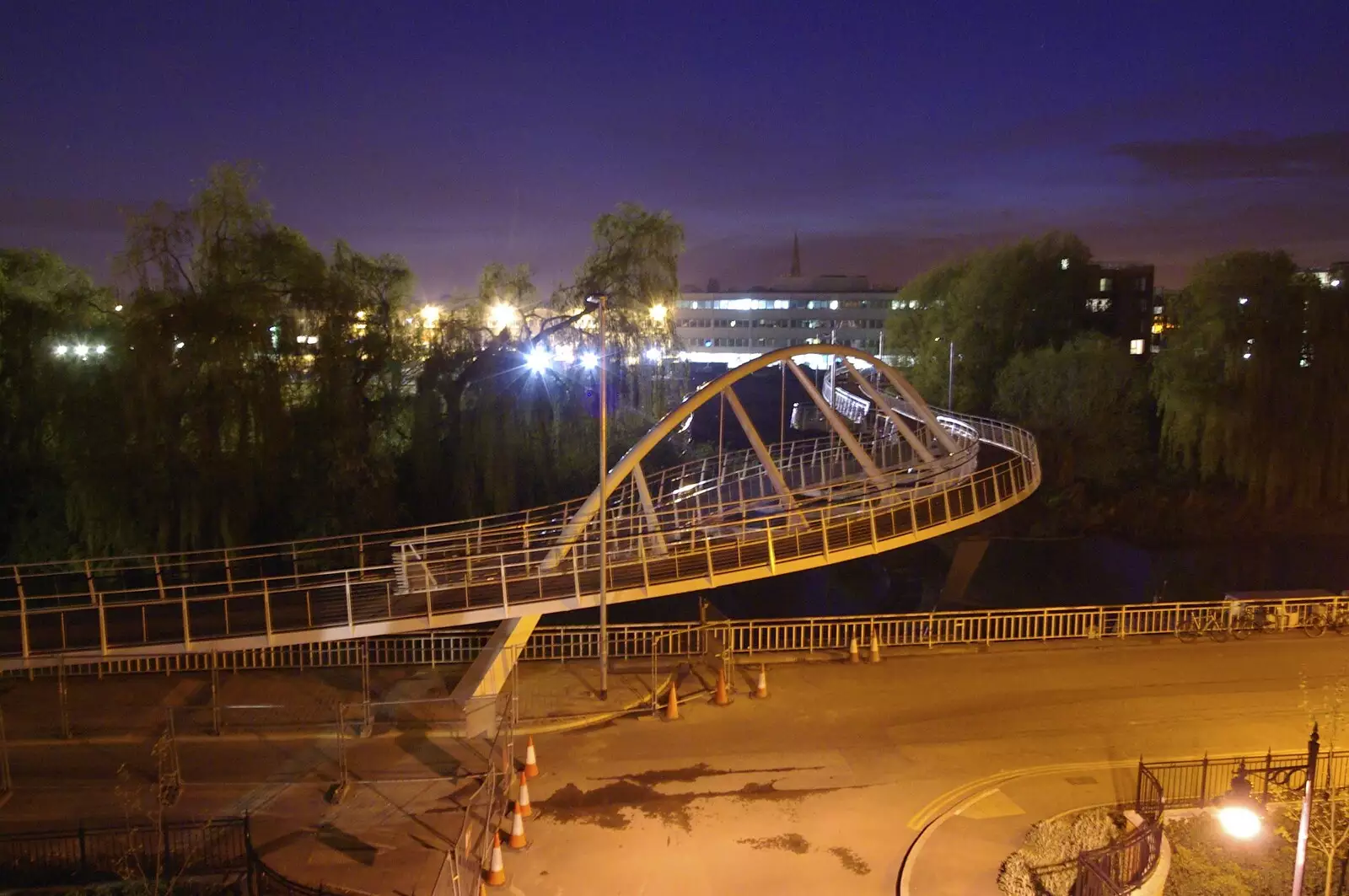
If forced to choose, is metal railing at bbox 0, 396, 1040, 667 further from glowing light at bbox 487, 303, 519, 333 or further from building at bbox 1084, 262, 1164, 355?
building at bbox 1084, 262, 1164, 355

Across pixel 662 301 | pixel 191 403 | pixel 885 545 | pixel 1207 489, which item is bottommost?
pixel 1207 489

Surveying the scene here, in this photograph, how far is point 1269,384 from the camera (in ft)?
138

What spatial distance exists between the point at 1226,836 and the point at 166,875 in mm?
12597

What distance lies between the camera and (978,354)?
5788 centimetres

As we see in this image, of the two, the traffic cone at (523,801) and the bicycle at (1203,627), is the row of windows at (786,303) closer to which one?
the bicycle at (1203,627)

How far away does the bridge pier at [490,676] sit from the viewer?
1515cm

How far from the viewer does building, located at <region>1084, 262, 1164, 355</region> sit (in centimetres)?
8128

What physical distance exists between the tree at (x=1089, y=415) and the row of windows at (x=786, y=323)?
72.8 meters

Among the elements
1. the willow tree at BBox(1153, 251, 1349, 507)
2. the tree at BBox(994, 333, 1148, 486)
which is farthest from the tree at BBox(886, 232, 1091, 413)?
the willow tree at BBox(1153, 251, 1349, 507)

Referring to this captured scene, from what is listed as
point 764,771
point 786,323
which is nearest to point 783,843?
point 764,771

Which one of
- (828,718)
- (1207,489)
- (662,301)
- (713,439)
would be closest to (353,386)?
(662,301)

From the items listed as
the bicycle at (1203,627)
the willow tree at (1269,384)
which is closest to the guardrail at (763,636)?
the bicycle at (1203,627)

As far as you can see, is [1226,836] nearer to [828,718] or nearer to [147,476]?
[828,718]

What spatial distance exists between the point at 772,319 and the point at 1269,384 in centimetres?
8171
